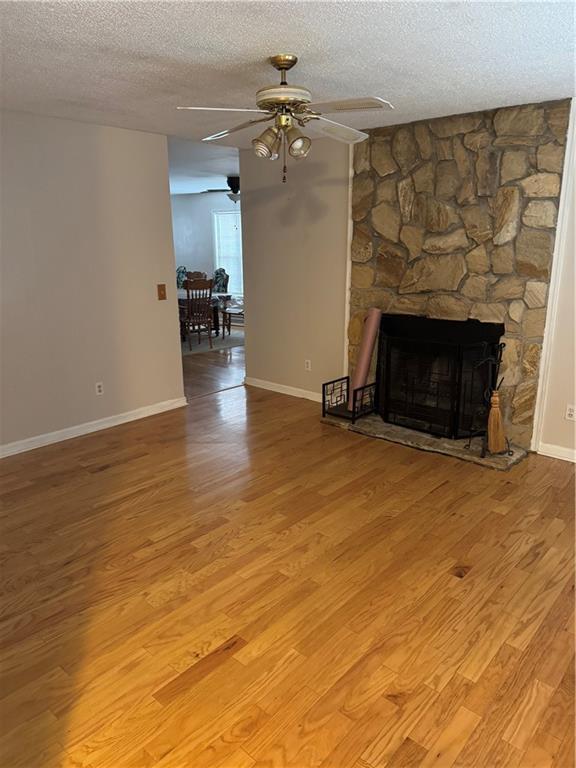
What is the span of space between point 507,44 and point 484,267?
1.62 meters

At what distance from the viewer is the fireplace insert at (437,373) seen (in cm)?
386

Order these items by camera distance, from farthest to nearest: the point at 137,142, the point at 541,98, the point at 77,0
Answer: the point at 137,142, the point at 541,98, the point at 77,0

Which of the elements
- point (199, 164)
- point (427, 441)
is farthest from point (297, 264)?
point (199, 164)

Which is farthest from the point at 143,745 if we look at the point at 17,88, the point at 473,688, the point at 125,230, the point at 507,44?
the point at 125,230

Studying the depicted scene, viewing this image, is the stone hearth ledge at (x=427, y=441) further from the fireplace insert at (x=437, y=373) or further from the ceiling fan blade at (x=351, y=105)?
the ceiling fan blade at (x=351, y=105)

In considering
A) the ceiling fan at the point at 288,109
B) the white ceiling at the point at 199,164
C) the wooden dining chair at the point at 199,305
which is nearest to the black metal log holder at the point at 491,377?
the ceiling fan at the point at 288,109

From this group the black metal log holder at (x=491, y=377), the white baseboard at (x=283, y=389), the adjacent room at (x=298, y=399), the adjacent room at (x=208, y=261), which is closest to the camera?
the adjacent room at (x=298, y=399)

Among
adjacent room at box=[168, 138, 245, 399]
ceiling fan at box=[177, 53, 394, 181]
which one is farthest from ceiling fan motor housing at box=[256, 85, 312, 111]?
adjacent room at box=[168, 138, 245, 399]

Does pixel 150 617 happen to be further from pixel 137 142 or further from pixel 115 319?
pixel 137 142

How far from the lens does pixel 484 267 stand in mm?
3781

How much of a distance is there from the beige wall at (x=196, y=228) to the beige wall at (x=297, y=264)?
229 inches

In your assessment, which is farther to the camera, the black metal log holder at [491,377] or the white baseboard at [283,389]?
the white baseboard at [283,389]

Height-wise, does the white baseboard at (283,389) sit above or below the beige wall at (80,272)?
below

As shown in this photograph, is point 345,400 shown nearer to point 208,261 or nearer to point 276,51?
→ point 276,51
